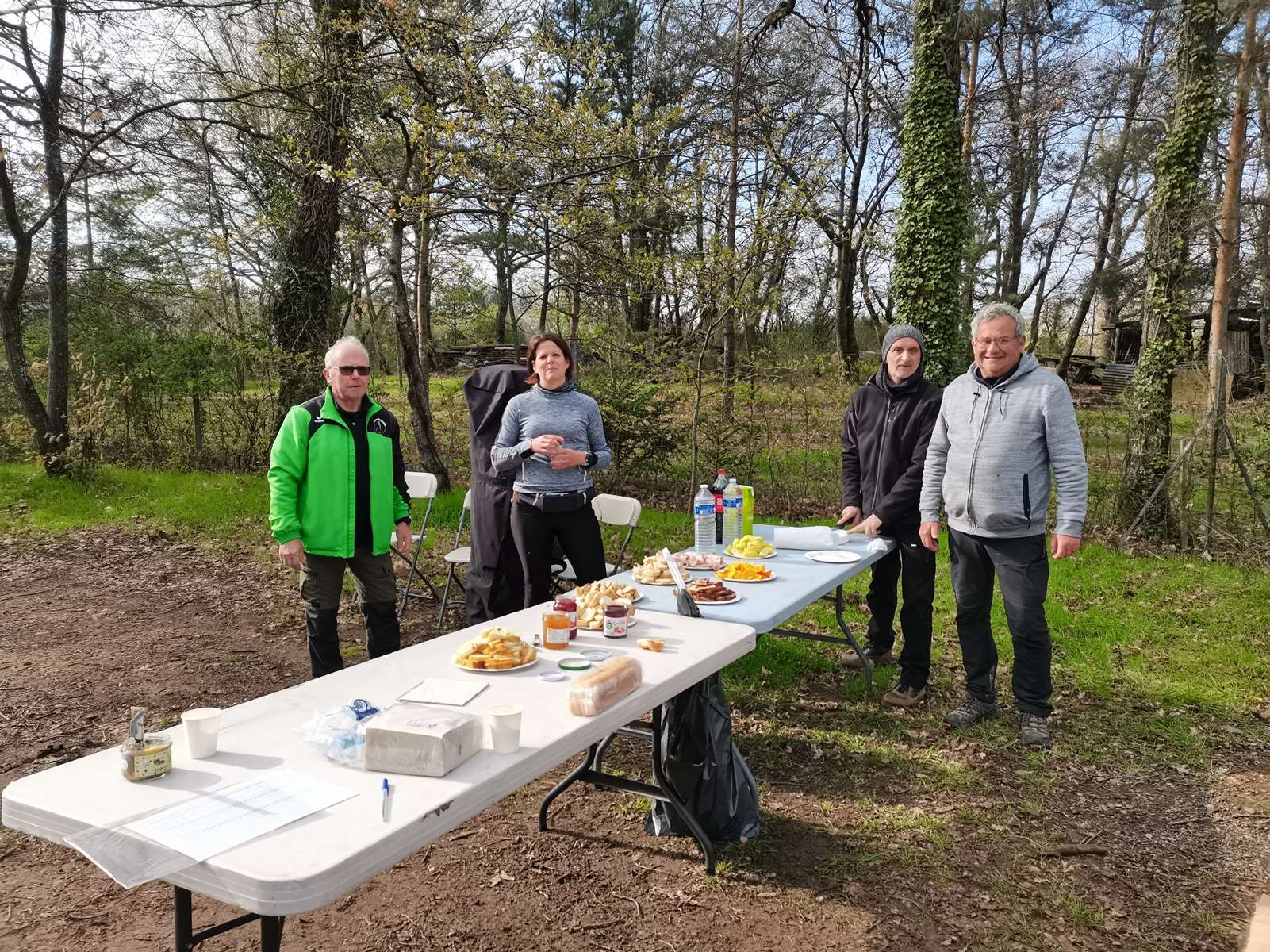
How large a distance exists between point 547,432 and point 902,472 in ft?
5.78

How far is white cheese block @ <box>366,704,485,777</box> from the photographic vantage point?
157 cm

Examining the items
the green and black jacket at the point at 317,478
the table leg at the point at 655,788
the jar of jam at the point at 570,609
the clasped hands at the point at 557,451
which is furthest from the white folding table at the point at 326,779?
the clasped hands at the point at 557,451

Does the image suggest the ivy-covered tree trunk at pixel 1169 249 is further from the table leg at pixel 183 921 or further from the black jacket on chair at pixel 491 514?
the table leg at pixel 183 921

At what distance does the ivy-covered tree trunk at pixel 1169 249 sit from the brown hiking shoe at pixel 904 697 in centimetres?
434

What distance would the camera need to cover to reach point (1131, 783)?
3385 millimetres

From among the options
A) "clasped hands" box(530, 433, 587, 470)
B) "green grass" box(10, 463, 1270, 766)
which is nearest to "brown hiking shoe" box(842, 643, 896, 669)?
"green grass" box(10, 463, 1270, 766)

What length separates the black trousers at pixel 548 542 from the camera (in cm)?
385

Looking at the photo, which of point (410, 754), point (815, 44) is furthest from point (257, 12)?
point (815, 44)

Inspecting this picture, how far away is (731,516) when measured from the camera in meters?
3.97

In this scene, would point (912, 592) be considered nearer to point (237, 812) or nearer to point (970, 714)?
point (970, 714)

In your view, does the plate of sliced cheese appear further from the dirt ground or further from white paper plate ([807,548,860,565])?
white paper plate ([807,548,860,565])

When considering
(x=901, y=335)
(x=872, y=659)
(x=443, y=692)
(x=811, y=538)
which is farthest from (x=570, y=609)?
(x=872, y=659)

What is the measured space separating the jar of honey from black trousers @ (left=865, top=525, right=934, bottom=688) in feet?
7.09

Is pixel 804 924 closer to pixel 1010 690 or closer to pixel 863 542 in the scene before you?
pixel 863 542
